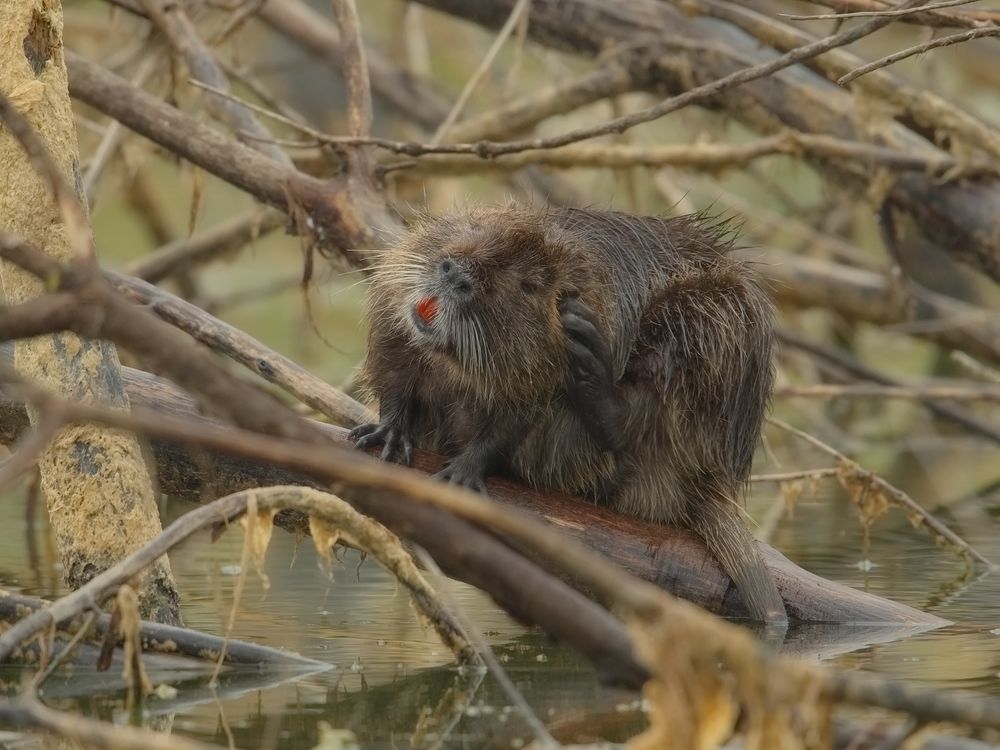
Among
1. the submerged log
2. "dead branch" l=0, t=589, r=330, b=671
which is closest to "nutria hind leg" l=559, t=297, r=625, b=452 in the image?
the submerged log

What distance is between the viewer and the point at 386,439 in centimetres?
367

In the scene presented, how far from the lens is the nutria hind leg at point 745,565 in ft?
11.8

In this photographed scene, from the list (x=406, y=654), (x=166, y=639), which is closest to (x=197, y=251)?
(x=406, y=654)

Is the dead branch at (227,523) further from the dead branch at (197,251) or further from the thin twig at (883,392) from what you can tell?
the dead branch at (197,251)

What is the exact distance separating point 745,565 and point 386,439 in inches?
35.7

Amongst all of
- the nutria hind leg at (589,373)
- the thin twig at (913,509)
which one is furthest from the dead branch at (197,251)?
the nutria hind leg at (589,373)

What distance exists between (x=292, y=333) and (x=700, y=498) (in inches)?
289

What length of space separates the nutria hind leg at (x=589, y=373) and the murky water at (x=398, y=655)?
0.52 metres

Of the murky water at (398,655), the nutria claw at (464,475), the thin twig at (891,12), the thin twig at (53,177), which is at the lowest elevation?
the murky water at (398,655)

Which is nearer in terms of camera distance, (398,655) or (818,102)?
(398,655)

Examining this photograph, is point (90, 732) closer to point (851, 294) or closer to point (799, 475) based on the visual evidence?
point (799, 475)

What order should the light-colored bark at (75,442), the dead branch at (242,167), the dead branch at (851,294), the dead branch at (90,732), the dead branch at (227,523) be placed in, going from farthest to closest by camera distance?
1. the dead branch at (851,294)
2. the dead branch at (242,167)
3. the light-colored bark at (75,442)
4. the dead branch at (227,523)
5. the dead branch at (90,732)

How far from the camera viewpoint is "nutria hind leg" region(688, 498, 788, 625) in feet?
11.8

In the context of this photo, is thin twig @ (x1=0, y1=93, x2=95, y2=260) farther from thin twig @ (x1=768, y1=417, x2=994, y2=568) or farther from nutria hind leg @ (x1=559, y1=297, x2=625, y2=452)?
thin twig @ (x1=768, y1=417, x2=994, y2=568)
